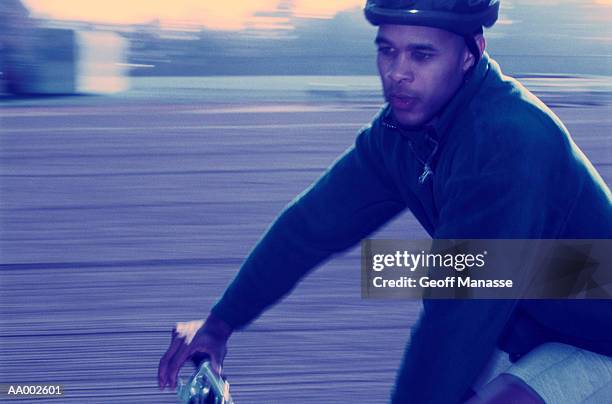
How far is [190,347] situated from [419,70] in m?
0.59

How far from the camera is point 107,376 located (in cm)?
363

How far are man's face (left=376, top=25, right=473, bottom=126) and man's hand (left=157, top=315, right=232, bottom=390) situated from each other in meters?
0.48

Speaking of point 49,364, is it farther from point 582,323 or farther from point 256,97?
point 256,97

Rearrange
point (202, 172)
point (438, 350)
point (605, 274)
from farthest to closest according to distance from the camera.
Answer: point (202, 172) → point (605, 274) → point (438, 350)

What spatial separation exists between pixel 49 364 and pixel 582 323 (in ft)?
7.54

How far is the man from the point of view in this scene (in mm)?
1643

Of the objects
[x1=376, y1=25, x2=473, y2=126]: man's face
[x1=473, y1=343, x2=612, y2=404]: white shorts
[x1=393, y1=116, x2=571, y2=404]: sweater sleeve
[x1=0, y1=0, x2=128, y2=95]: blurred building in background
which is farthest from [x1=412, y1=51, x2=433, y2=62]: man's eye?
[x1=0, y1=0, x2=128, y2=95]: blurred building in background

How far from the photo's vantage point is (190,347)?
1.96m

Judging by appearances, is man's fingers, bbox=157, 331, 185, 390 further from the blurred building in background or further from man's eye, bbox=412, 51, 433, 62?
the blurred building in background

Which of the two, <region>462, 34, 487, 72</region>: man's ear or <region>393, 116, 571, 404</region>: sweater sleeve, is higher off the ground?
<region>462, 34, 487, 72</region>: man's ear

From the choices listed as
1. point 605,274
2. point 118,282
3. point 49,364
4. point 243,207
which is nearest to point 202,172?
point 243,207

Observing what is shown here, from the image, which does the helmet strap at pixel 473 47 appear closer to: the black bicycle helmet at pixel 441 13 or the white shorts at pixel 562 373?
the black bicycle helmet at pixel 441 13

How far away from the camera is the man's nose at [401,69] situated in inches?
71.6

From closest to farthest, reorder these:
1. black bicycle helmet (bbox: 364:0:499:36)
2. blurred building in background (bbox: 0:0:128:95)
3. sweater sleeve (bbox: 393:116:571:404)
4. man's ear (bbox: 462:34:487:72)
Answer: sweater sleeve (bbox: 393:116:571:404), black bicycle helmet (bbox: 364:0:499:36), man's ear (bbox: 462:34:487:72), blurred building in background (bbox: 0:0:128:95)
